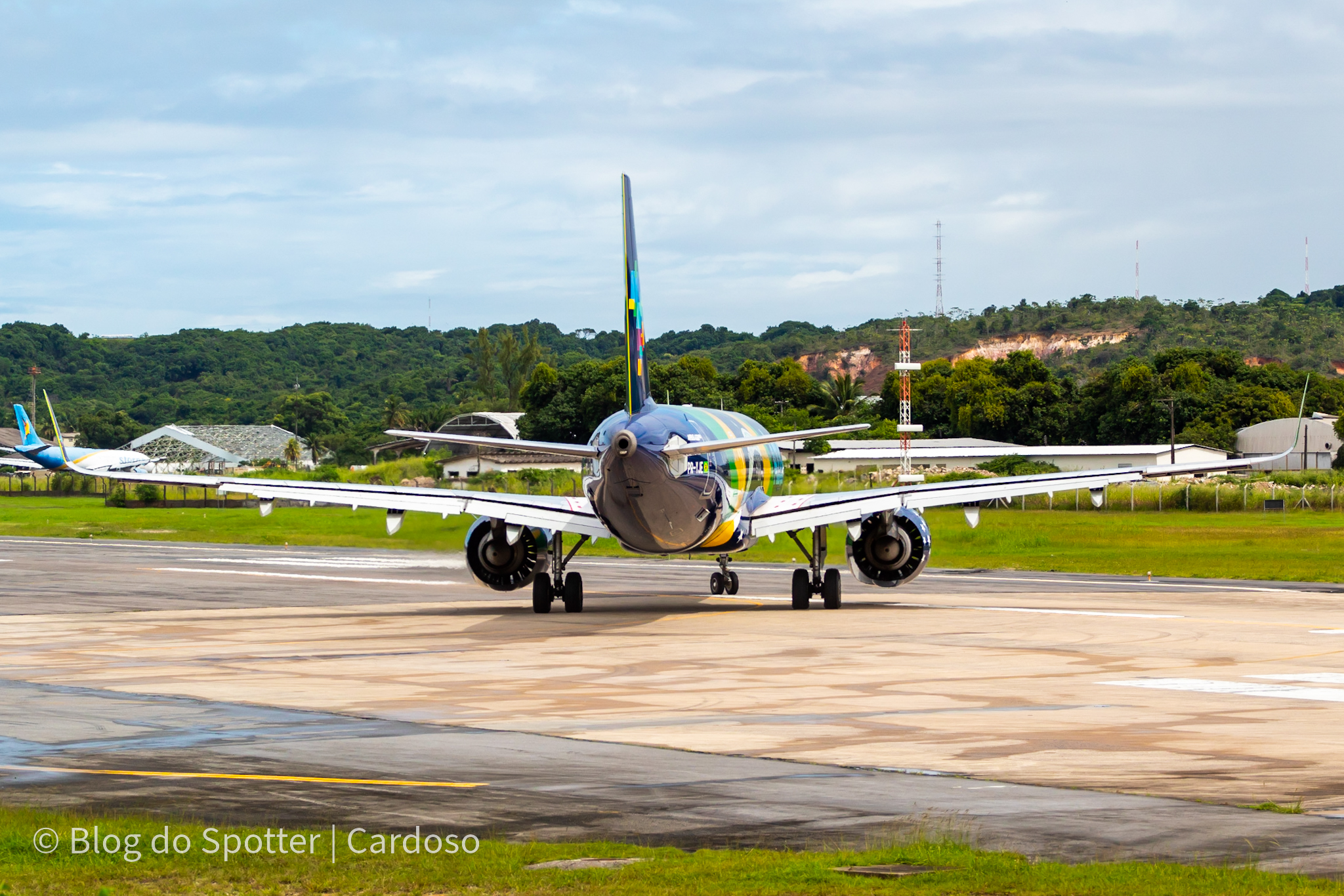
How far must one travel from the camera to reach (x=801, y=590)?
37312mm

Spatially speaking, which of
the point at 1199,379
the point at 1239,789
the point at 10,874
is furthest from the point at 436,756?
the point at 1199,379

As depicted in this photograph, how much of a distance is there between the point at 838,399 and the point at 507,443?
5515 inches

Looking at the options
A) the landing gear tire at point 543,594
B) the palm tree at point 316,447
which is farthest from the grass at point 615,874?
the palm tree at point 316,447

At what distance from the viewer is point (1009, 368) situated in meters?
164

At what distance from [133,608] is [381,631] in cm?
1083

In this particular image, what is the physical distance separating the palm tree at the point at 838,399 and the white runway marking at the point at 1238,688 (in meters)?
144

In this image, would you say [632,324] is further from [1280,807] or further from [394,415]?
[394,415]

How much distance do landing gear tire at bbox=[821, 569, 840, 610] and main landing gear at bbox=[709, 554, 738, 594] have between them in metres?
4.81

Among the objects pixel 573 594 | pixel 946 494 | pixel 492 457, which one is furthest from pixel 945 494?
pixel 492 457

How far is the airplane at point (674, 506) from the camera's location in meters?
32.8

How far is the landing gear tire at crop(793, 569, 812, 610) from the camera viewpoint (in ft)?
122

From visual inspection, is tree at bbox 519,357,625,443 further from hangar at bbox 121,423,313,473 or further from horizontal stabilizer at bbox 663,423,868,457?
horizontal stabilizer at bbox 663,423,868,457

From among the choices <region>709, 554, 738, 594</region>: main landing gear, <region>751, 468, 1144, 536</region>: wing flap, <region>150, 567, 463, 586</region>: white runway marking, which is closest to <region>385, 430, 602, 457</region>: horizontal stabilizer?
<region>751, 468, 1144, 536</region>: wing flap

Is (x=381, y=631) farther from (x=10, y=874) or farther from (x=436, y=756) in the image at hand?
(x=10, y=874)
